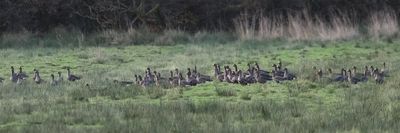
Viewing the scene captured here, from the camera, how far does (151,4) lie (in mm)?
34906

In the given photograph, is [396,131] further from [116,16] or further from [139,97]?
[116,16]

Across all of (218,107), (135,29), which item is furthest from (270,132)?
(135,29)

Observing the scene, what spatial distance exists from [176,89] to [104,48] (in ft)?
41.8

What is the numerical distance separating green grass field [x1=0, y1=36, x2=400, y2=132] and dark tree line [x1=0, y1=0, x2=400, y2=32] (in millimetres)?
11448

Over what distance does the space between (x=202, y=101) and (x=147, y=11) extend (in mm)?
21824

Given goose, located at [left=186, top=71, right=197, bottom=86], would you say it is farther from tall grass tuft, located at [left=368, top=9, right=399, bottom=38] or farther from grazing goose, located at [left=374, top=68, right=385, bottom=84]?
tall grass tuft, located at [left=368, top=9, right=399, bottom=38]

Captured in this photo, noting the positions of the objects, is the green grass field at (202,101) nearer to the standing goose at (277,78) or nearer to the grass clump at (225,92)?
the grass clump at (225,92)

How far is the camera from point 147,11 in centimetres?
3497

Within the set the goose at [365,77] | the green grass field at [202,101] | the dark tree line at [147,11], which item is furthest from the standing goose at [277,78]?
the dark tree line at [147,11]

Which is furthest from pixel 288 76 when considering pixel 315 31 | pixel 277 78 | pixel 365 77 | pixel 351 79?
pixel 315 31

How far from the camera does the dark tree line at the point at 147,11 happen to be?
34.0 metres

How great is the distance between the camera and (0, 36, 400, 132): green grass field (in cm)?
1092

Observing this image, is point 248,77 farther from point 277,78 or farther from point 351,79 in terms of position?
point 351,79

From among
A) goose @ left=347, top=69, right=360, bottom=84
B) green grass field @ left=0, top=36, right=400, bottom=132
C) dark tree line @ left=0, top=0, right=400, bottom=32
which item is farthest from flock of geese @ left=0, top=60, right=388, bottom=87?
dark tree line @ left=0, top=0, right=400, bottom=32
